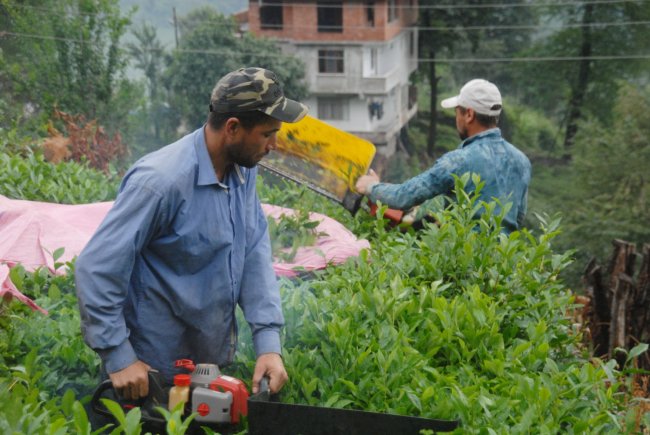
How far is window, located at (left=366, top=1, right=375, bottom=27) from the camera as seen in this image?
43.5m

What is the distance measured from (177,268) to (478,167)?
237 centimetres

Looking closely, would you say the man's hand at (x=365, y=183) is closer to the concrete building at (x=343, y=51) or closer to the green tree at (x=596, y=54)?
the concrete building at (x=343, y=51)

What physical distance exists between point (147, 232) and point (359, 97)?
136 ft

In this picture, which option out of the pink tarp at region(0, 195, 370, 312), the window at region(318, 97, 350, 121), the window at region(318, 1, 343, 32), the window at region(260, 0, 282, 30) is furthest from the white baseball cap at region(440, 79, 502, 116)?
the window at region(260, 0, 282, 30)

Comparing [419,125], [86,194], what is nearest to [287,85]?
[419,125]

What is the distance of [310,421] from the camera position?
118 inches

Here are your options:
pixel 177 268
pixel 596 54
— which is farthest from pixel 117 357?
pixel 596 54

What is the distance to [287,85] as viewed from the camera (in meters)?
41.7

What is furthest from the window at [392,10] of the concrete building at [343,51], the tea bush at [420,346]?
the tea bush at [420,346]

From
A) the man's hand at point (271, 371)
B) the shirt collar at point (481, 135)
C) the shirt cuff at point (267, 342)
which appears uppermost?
the shirt collar at point (481, 135)

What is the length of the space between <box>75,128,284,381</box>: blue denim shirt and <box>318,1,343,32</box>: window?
134 ft

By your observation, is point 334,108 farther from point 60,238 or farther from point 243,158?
point 243,158

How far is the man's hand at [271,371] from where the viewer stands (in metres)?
3.15

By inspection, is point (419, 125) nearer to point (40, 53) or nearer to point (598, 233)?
point (598, 233)
